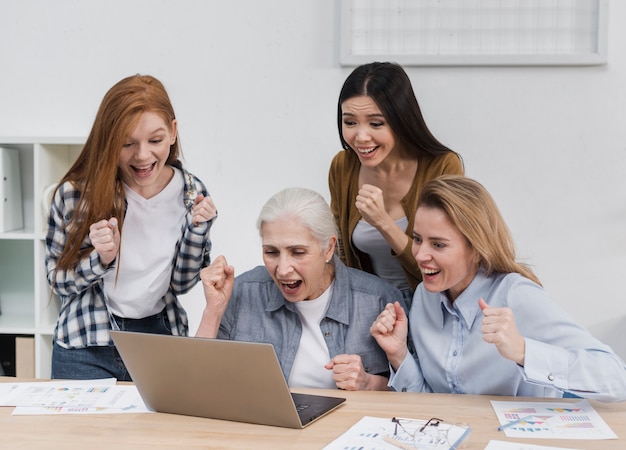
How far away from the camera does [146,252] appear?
7.34 ft

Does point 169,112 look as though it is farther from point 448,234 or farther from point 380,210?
point 448,234

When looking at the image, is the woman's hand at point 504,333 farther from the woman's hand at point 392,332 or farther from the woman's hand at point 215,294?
the woman's hand at point 215,294

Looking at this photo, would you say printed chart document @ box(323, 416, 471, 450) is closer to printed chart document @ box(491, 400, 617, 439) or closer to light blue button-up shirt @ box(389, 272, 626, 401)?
printed chart document @ box(491, 400, 617, 439)

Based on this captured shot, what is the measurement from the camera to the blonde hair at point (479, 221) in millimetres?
1841

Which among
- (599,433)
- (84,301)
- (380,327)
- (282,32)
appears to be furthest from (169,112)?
(599,433)

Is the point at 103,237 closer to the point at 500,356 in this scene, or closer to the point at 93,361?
the point at 93,361

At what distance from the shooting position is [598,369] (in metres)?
1.63

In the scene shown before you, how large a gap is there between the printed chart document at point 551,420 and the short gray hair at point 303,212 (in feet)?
2.02

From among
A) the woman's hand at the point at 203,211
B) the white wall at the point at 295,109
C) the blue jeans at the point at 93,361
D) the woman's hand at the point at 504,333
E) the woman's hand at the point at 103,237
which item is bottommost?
the blue jeans at the point at 93,361

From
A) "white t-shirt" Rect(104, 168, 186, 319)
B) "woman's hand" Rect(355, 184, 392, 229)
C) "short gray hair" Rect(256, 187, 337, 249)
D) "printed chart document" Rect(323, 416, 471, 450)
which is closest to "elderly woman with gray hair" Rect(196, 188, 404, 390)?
"short gray hair" Rect(256, 187, 337, 249)

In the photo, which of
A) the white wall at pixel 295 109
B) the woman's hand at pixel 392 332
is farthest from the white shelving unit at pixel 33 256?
the woman's hand at pixel 392 332

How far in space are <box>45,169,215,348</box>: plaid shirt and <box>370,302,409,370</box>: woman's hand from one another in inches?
23.0

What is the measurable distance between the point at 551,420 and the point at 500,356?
26 cm

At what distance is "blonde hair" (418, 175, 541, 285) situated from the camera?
1.84 metres
